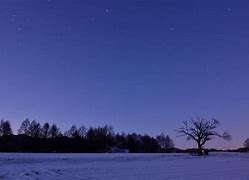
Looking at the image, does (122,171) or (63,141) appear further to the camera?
(63,141)

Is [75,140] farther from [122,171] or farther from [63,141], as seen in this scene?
[122,171]

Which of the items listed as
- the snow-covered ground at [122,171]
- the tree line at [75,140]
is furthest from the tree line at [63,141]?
the snow-covered ground at [122,171]

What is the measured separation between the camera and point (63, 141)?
405 feet

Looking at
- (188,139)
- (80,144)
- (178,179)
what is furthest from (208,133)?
(178,179)

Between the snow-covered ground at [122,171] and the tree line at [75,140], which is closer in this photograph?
the snow-covered ground at [122,171]

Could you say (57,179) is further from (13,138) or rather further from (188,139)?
(13,138)

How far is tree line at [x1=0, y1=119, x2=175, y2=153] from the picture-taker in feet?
389

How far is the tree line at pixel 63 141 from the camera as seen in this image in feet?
389

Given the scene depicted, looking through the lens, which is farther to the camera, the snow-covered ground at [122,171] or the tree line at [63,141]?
the tree line at [63,141]

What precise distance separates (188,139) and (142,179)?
68.0 m

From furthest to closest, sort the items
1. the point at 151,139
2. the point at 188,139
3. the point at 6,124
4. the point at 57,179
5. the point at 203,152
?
the point at 151,139 → the point at 6,124 → the point at 188,139 → the point at 203,152 → the point at 57,179

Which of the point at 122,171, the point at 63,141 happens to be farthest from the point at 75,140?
the point at 122,171

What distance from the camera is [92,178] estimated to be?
18641 mm

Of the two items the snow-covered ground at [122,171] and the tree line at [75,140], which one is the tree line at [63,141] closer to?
the tree line at [75,140]
